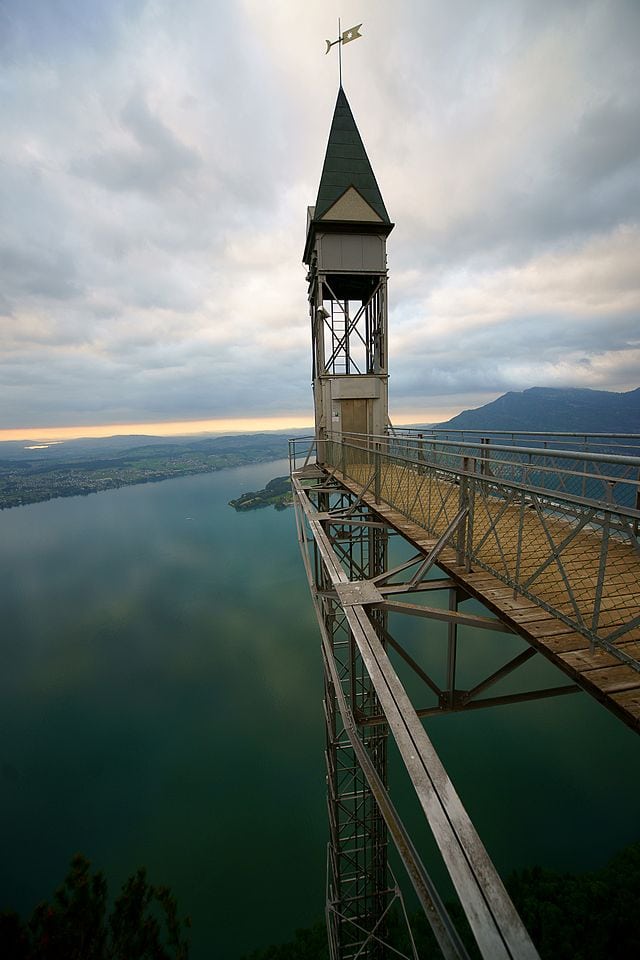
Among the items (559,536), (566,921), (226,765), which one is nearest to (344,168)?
(559,536)

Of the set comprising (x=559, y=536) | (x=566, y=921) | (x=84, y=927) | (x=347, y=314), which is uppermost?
(x=347, y=314)

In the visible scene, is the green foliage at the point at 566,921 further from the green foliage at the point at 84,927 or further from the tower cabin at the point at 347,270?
the tower cabin at the point at 347,270

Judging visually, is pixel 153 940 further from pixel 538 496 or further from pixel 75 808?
pixel 75 808

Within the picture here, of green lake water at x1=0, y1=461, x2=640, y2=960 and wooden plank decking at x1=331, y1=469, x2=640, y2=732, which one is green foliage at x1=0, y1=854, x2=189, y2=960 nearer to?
wooden plank decking at x1=331, y1=469, x2=640, y2=732

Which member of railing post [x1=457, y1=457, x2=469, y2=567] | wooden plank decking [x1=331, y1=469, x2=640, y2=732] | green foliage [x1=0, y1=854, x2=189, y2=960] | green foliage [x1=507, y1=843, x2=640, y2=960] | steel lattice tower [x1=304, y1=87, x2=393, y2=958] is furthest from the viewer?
green foliage [x1=507, y1=843, x2=640, y2=960]

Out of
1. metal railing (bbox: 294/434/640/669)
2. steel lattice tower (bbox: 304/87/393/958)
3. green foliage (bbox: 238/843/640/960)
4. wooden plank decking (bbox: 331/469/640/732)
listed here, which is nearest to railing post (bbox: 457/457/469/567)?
metal railing (bbox: 294/434/640/669)

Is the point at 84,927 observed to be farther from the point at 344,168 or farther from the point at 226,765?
the point at 226,765
